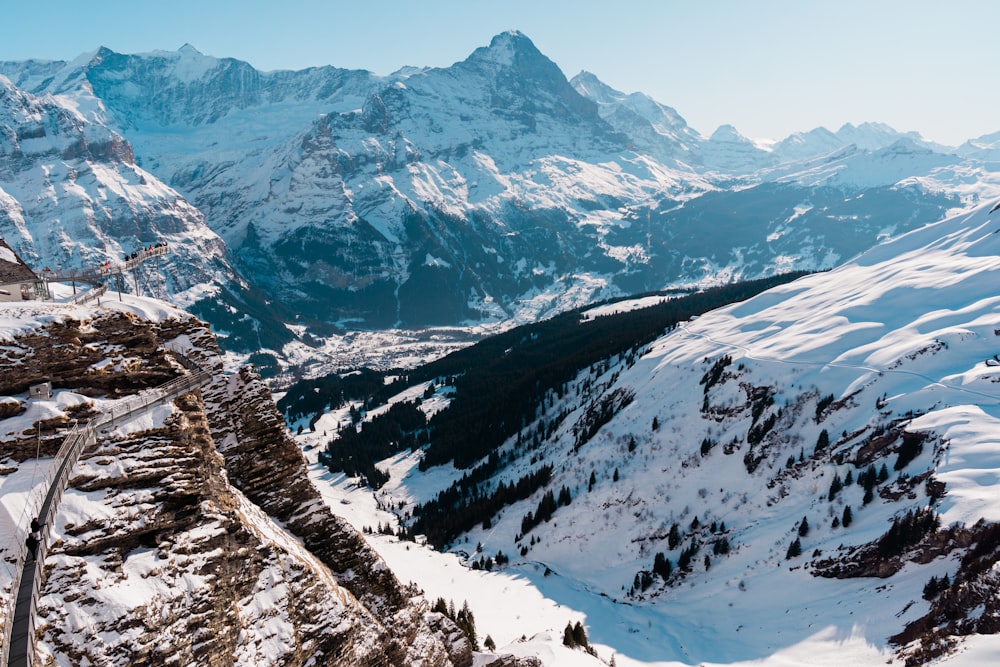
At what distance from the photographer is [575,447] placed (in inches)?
5261

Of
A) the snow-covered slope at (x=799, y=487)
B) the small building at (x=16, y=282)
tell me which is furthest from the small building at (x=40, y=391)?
the snow-covered slope at (x=799, y=487)

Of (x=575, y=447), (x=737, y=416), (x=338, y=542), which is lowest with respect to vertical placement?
(x=575, y=447)

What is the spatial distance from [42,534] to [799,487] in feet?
303

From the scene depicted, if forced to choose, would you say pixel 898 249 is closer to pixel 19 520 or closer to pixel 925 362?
pixel 925 362

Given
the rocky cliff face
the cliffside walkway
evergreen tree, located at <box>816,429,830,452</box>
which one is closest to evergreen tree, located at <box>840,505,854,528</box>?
evergreen tree, located at <box>816,429,830,452</box>

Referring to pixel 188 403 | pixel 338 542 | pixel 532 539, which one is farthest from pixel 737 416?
pixel 188 403

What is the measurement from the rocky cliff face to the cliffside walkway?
A: 416mm

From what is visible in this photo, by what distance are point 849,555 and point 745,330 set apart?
74.7m

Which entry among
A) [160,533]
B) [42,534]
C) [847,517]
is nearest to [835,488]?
[847,517]

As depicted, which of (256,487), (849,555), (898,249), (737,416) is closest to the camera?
(256,487)

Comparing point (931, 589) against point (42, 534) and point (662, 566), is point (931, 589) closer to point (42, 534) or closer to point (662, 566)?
point (662, 566)

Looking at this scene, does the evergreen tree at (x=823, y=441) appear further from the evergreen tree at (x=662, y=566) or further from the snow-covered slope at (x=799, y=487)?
the evergreen tree at (x=662, y=566)

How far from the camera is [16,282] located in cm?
3516

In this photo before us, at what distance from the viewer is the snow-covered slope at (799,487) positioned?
61875 mm
